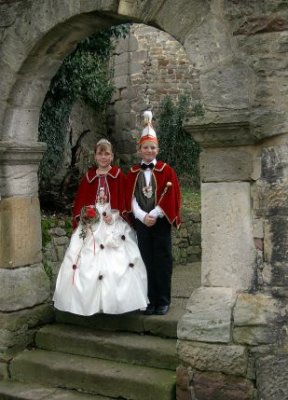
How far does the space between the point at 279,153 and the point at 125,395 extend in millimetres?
2247

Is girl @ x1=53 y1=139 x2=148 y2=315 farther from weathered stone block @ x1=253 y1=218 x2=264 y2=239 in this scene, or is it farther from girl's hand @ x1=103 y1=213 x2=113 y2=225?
weathered stone block @ x1=253 y1=218 x2=264 y2=239

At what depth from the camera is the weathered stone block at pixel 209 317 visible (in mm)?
3803

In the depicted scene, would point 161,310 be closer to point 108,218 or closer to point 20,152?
point 108,218

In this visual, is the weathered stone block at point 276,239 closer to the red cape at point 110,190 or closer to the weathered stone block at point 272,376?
the weathered stone block at point 272,376

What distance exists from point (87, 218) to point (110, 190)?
0.34 meters

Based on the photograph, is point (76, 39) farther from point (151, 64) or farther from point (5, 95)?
point (151, 64)

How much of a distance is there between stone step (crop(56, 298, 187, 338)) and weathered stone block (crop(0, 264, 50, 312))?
0.33 metres

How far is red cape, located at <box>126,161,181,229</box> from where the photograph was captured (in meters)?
5.04

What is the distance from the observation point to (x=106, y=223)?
16.8 ft

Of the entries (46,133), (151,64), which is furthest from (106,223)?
(151,64)

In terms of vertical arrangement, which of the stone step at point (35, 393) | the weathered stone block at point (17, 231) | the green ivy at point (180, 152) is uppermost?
the green ivy at point (180, 152)

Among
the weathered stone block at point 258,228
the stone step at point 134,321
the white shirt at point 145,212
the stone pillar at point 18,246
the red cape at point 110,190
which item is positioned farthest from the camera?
the red cape at point 110,190

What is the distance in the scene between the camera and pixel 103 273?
4.95 meters

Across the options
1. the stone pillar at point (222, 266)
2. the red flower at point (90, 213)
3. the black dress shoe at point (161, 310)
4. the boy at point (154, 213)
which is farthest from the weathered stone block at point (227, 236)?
the red flower at point (90, 213)
